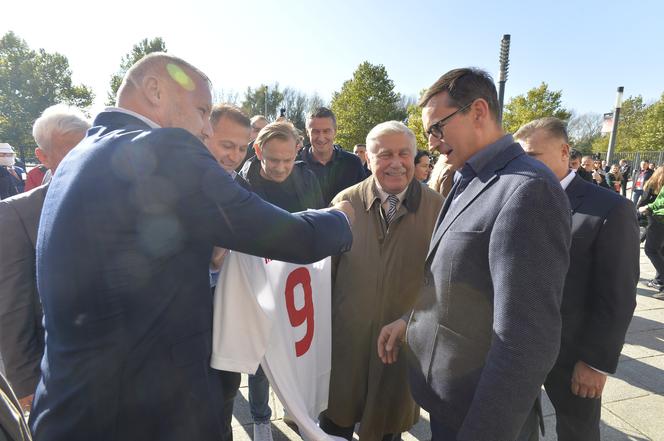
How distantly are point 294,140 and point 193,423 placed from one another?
7.51 ft

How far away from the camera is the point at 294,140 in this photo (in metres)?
3.11

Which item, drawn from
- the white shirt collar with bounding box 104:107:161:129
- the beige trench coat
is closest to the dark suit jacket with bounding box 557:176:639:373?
the beige trench coat

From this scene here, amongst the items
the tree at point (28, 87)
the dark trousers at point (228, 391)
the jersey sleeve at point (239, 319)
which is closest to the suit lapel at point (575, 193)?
the jersey sleeve at point (239, 319)

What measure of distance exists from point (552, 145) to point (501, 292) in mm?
1732

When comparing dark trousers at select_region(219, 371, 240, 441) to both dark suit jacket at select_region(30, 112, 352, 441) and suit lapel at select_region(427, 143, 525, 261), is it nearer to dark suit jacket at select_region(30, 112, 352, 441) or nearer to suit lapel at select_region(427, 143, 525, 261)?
dark suit jacket at select_region(30, 112, 352, 441)

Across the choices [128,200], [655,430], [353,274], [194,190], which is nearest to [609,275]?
[353,274]

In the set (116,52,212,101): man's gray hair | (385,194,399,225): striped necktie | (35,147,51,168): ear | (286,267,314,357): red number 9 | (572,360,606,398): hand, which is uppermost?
(116,52,212,101): man's gray hair

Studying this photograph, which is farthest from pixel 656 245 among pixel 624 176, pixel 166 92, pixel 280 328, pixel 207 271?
pixel 624 176

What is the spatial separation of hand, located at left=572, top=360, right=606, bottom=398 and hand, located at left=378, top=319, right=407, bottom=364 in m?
0.98

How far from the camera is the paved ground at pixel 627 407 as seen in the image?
9.10 ft

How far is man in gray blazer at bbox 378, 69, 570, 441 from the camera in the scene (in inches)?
43.7

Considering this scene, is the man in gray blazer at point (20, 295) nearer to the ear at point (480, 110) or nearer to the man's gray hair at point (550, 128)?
the ear at point (480, 110)

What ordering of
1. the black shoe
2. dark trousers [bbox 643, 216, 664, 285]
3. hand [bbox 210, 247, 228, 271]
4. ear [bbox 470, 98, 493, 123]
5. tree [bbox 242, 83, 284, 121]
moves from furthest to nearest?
tree [bbox 242, 83, 284, 121]
the black shoe
dark trousers [bbox 643, 216, 664, 285]
hand [bbox 210, 247, 228, 271]
ear [bbox 470, 98, 493, 123]

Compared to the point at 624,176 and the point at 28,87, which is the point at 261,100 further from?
the point at 624,176
